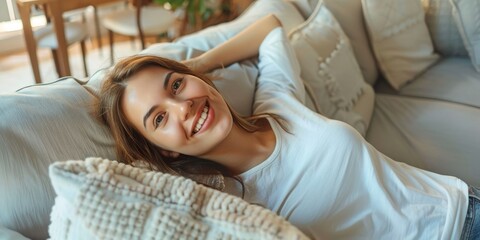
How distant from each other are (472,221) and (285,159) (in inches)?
19.2

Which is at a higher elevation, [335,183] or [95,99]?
[95,99]

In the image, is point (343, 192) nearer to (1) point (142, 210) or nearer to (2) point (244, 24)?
(1) point (142, 210)

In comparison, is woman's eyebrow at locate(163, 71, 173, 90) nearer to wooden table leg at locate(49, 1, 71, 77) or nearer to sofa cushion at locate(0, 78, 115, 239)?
sofa cushion at locate(0, 78, 115, 239)

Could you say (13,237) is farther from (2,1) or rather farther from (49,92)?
(2,1)

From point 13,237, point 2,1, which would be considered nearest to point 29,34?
point 2,1

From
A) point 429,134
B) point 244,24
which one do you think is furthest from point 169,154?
point 429,134

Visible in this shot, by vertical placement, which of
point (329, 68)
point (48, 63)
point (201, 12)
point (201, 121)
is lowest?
point (48, 63)

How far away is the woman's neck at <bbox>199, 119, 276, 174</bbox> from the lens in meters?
1.16

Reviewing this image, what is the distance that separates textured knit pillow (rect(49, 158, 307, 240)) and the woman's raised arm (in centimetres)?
59

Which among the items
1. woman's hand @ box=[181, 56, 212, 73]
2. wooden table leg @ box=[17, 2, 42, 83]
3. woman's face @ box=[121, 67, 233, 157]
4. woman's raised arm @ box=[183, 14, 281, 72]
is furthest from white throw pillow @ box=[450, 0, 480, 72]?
wooden table leg @ box=[17, 2, 42, 83]

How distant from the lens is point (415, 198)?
3.84 ft

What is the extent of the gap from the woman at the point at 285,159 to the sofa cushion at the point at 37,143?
0.06 metres

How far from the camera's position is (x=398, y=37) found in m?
1.99

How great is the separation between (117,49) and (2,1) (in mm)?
987
